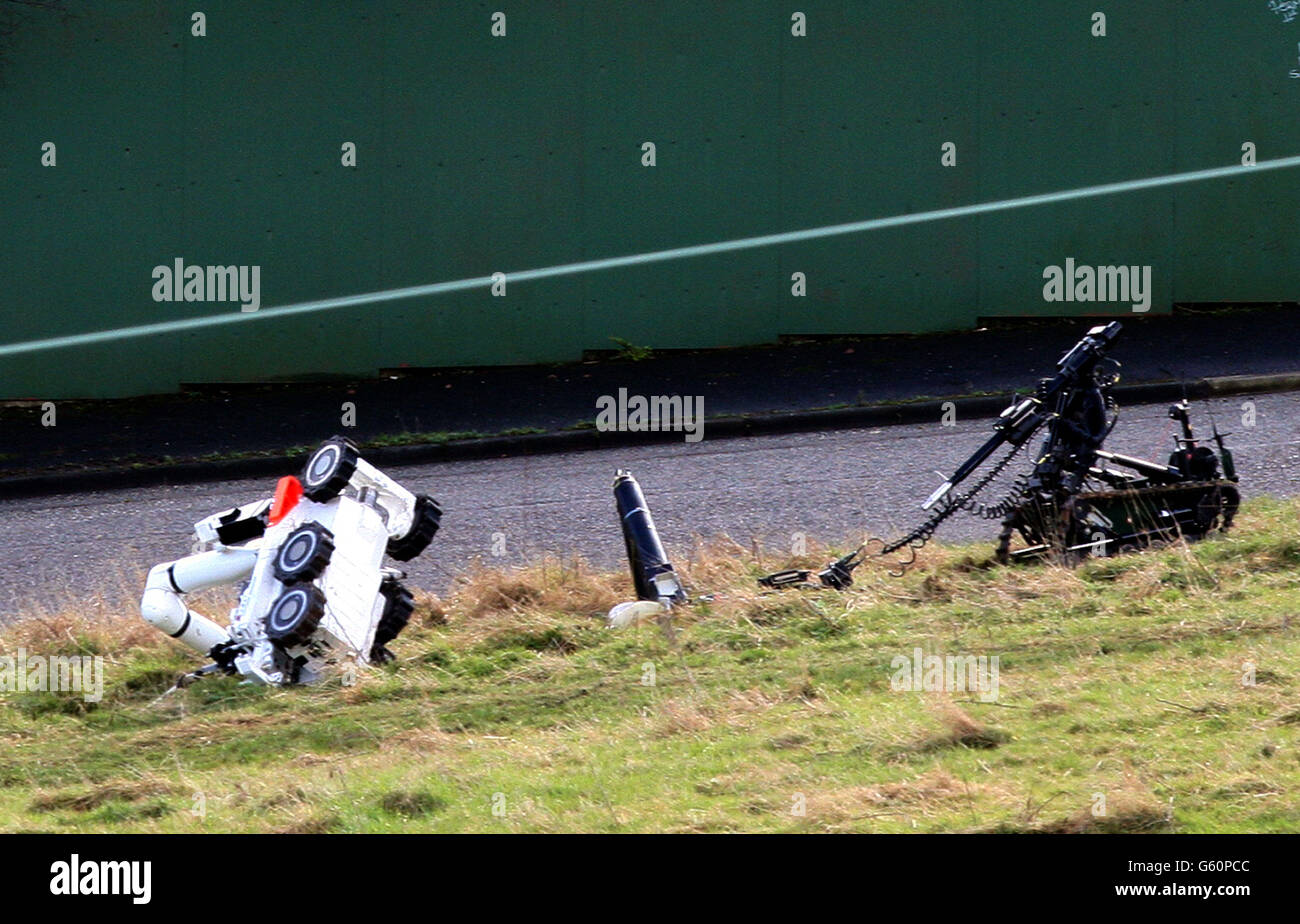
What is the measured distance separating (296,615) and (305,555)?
0.99 ft

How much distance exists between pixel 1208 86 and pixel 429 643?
37.5 feet

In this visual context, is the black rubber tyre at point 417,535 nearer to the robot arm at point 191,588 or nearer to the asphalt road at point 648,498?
the robot arm at point 191,588

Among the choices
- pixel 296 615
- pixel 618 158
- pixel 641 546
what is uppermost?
pixel 618 158

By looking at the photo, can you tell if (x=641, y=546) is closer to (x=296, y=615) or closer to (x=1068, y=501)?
(x=296, y=615)

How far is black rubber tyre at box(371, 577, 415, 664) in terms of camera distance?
8.72m

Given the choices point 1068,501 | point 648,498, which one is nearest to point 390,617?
point 1068,501

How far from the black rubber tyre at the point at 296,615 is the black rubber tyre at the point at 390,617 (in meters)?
0.73

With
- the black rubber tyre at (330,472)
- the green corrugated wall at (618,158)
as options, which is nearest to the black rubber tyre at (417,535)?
the black rubber tyre at (330,472)

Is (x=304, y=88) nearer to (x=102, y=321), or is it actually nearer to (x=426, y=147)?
(x=426, y=147)

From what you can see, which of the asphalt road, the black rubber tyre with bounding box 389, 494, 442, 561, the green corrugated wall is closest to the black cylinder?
the black rubber tyre with bounding box 389, 494, 442, 561

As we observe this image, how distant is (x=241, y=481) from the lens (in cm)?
1507

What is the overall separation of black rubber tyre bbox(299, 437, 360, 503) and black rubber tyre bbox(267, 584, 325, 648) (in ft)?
2.32

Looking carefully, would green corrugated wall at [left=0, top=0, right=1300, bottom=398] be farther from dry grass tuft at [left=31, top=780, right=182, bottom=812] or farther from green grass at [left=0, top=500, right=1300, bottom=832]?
dry grass tuft at [left=31, top=780, right=182, bottom=812]

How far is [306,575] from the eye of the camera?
805cm
